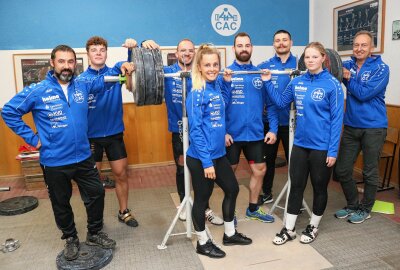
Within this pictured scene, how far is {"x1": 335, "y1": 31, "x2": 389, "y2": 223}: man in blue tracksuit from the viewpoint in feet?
9.95

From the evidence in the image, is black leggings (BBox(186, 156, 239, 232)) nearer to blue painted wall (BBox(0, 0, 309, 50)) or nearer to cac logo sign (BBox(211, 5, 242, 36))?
blue painted wall (BBox(0, 0, 309, 50))

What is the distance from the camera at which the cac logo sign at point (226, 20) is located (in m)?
5.13

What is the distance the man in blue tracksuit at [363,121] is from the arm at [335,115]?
607 mm

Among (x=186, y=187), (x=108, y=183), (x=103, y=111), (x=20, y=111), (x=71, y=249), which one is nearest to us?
(x=20, y=111)

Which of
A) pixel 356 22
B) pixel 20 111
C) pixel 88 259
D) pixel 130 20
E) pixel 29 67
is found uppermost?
pixel 130 20

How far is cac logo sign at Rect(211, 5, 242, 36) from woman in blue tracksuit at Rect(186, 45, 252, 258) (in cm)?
286

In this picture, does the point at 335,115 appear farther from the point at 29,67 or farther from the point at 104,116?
the point at 29,67

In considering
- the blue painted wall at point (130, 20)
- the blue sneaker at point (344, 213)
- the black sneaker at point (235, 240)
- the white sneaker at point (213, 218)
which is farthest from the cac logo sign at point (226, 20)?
the black sneaker at point (235, 240)

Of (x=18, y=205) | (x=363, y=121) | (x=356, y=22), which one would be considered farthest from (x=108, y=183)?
(x=356, y=22)

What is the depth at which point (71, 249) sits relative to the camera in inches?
104

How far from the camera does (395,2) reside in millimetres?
3896

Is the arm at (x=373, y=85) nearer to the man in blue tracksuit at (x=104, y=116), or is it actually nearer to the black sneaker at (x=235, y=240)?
the black sneaker at (x=235, y=240)

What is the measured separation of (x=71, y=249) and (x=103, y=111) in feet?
3.68

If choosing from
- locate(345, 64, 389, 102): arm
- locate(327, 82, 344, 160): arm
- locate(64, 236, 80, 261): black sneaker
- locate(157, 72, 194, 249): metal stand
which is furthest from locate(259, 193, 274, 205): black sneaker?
locate(64, 236, 80, 261): black sneaker
